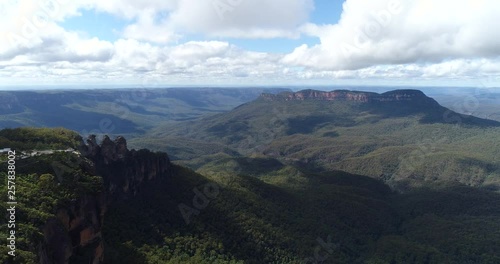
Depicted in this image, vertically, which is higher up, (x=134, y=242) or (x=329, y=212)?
(x=134, y=242)

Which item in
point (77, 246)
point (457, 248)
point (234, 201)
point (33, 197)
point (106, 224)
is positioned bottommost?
point (457, 248)

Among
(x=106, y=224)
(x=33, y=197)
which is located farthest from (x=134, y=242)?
(x=33, y=197)

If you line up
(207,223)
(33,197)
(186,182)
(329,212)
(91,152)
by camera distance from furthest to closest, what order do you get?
(329,212) → (186,182) → (207,223) → (91,152) → (33,197)

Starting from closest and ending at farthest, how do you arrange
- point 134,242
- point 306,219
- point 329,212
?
point 134,242 < point 306,219 < point 329,212

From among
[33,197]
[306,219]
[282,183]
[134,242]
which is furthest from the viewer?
[282,183]

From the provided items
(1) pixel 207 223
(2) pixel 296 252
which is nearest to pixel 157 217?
(1) pixel 207 223

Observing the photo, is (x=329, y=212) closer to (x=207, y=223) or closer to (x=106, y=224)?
(x=207, y=223)

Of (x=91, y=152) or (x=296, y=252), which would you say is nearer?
(x=91, y=152)

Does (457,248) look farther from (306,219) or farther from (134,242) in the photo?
(134,242)

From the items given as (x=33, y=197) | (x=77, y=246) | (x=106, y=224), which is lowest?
(x=106, y=224)
